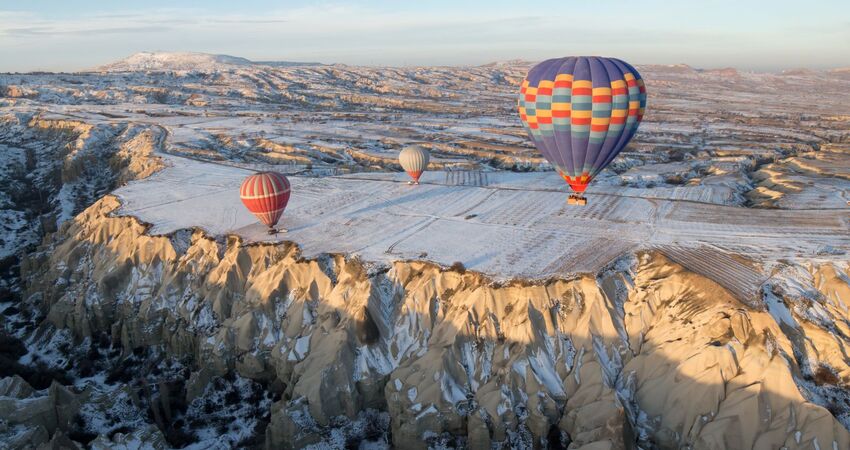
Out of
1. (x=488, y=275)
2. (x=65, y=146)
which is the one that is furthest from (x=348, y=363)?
(x=65, y=146)

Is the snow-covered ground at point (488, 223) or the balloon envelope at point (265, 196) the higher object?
the balloon envelope at point (265, 196)

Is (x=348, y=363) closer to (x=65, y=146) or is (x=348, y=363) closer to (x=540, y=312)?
(x=540, y=312)

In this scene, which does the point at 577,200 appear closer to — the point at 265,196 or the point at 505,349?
the point at 505,349

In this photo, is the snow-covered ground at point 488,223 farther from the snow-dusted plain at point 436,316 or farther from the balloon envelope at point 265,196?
the balloon envelope at point 265,196

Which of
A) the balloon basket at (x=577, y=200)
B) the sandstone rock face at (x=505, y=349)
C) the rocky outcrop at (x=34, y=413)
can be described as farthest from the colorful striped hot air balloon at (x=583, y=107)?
the rocky outcrop at (x=34, y=413)

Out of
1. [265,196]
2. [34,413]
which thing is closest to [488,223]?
[265,196]
